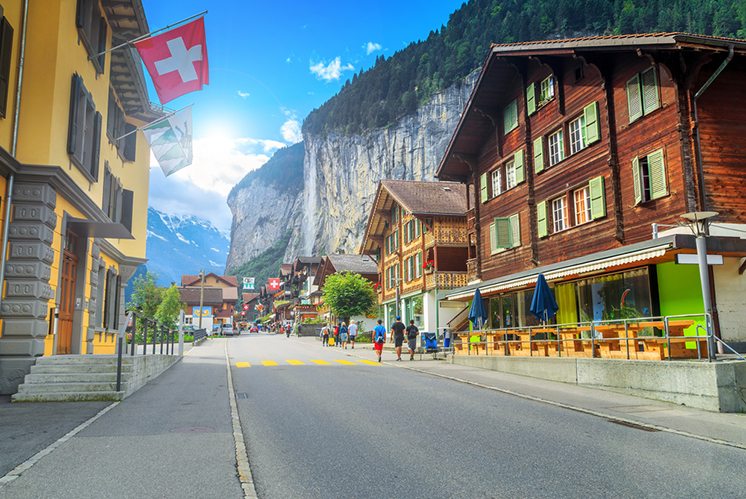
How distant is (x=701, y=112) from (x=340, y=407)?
12461mm

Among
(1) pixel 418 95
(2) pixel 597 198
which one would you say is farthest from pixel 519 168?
(1) pixel 418 95

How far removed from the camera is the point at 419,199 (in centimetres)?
3988

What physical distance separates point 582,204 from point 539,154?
3264 mm

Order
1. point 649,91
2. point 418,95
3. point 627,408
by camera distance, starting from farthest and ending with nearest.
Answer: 1. point 418,95
2. point 649,91
3. point 627,408

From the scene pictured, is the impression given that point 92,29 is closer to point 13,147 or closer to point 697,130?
point 13,147

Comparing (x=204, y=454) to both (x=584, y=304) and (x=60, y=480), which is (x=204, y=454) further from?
(x=584, y=304)

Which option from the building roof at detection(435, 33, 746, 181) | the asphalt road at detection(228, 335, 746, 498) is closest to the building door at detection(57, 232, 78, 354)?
the asphalt road at detection(228, 335, 746, 498)

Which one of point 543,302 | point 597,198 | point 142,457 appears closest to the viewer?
point 142,457

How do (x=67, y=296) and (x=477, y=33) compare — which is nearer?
(x=67, y=296)

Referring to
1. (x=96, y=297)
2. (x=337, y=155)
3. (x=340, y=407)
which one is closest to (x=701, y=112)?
(x=340, y=407)

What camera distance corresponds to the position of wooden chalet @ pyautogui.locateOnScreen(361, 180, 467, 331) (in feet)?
122

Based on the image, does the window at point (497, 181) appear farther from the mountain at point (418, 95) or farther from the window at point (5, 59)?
the mountain at point (418, 95)

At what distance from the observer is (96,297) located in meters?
17.4

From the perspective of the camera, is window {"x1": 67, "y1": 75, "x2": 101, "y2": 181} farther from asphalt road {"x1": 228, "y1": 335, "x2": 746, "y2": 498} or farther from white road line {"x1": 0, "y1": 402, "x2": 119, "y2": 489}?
asphalt road {"x1": 228, "y1": 335, "x2": 746, "y2": 498}
